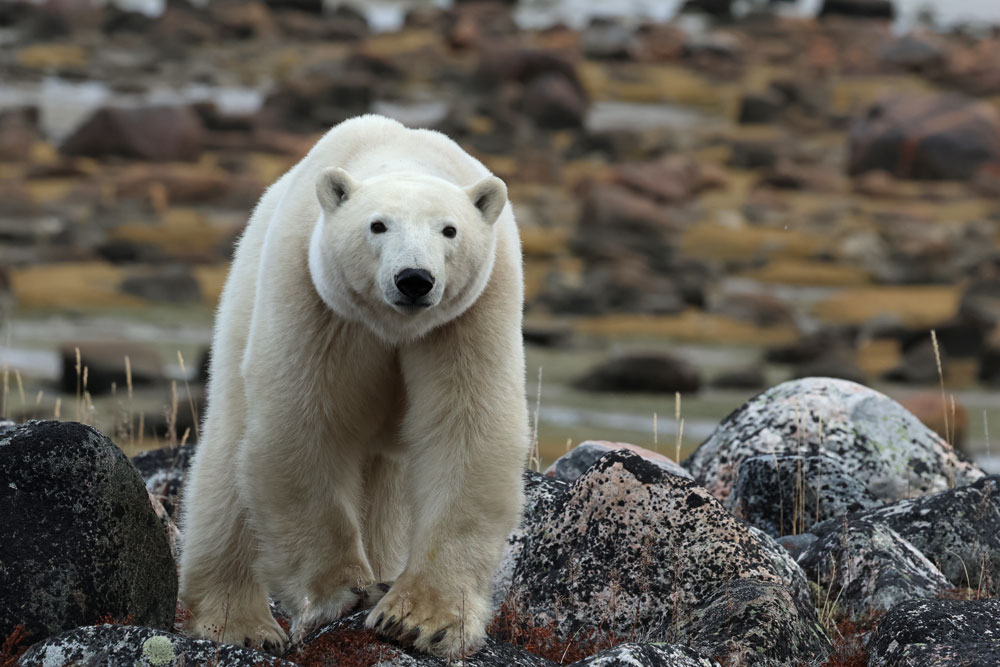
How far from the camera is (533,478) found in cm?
656

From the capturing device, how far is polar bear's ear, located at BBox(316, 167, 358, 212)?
4383 millimetres

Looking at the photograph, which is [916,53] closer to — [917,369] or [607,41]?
[607,41]

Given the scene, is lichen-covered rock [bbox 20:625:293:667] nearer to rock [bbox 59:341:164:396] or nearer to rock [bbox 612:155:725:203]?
rock [bbox 59:341:164:396]

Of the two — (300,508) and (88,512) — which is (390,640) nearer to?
(300,508)

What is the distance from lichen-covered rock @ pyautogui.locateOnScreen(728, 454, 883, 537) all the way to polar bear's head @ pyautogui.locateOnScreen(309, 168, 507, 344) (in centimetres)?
290

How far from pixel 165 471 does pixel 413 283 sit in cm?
337

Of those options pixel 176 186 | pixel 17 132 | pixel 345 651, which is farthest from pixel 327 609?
pixel 17 132

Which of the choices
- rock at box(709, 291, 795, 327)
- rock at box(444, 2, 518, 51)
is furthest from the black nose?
rock at box(444, 2, 518, 51)

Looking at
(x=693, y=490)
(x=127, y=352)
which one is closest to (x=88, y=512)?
(x=693, y=490)

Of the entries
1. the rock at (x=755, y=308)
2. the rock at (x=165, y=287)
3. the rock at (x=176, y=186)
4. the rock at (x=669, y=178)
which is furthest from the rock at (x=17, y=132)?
the rock at (x=755, y=308)

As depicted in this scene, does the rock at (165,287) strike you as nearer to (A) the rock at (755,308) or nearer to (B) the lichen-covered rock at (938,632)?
(A) the rock at (755,308)

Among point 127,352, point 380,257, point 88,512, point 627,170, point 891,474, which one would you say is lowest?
point 627,170

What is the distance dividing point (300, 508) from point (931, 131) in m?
33.3

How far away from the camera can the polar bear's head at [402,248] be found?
417 cm
